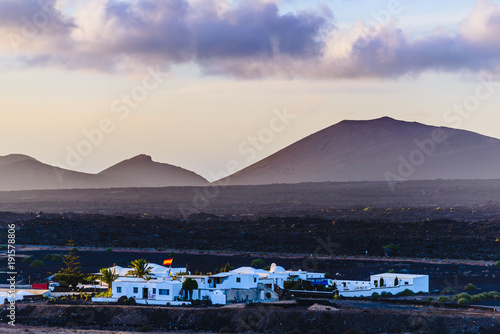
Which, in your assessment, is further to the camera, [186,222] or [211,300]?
[186,222]

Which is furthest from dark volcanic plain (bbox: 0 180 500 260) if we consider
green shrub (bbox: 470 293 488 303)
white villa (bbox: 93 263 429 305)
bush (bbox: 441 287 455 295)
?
white villa (bbox: 93 263 429 305)

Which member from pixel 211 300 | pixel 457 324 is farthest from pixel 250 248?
pixel 457 324

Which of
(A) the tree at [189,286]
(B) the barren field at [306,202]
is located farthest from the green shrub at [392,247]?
(A) the tree at [189,286]

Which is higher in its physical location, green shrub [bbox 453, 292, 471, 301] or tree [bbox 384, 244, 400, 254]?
tree [bbox 384, 244, 400, 254]

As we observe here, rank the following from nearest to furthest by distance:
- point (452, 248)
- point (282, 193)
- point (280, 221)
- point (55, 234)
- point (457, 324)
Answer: point (457, 324)
point (452, 248)
point (55, 234)
point (280, 221)
point (282, 193)

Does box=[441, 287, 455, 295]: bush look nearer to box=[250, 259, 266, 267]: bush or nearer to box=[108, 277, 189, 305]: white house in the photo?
box=[108, 277, 189, 305]: white house

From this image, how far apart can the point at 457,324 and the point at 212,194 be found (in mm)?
151170

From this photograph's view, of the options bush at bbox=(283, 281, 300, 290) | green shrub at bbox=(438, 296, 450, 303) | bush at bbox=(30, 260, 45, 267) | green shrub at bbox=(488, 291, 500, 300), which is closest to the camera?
green shrub at bbox=(438, 296, 450, 303)

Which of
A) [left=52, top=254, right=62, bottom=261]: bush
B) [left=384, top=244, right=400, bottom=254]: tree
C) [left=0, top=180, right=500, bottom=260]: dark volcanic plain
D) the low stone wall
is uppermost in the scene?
[left=0, top=180, right=500, bottom=260]: dark volcanic plain

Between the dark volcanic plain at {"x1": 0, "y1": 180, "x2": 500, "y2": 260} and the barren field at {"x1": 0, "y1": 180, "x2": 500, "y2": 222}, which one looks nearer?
the dark volcanic plain at {"x1": 0, "y1": 180, "x2": 500, "y2": 260}

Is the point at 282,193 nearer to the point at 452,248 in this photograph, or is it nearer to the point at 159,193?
the point at 159,193

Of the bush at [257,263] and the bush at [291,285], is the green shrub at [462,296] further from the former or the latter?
the bush at [257,263]

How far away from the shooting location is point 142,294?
45688 mm

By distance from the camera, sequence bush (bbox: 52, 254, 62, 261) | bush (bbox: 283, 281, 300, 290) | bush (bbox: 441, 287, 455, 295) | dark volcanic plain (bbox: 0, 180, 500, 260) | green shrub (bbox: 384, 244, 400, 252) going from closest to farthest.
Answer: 1. bush (bbox: 283, 281, 300, 290)
2. bush (bbox: 441, 287, 455, 295)
3. bush (bbox: 52, 254, 62, 261)
4. green shrub (bbox: 384, 244, 400, 252)
5. dark volcanic plain (bbox: 0, 180, 500, 260)
